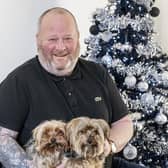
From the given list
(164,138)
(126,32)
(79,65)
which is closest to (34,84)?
(79,65)

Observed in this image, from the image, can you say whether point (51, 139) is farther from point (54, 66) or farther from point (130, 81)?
point (130, 81)

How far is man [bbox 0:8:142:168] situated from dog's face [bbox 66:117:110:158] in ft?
1.20

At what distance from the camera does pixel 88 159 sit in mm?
1531

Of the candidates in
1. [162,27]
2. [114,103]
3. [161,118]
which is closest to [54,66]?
[114,103]

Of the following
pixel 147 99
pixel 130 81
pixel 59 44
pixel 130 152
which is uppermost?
pixel 59 44

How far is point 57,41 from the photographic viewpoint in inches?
78.8

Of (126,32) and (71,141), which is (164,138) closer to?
(126,32)

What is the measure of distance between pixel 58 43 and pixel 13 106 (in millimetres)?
359

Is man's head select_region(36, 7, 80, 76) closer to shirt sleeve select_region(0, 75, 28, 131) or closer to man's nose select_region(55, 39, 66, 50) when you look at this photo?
man's nose select_region(55, 39, 66, 50)

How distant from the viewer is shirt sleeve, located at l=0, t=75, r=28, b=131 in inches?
75.0

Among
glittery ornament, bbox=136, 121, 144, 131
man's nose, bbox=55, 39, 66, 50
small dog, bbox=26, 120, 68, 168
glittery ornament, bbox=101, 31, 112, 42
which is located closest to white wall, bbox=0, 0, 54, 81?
glittery ornament, bbox=101, 31, 112, 42

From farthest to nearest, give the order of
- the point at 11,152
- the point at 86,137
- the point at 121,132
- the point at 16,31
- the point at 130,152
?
the point at 16,31 → the point at 130,152 → the point at 121,132 → the point at 11,152 → the point at 86,137

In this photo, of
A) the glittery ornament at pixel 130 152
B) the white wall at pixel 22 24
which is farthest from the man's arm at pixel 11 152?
the white wall at pixel 22 24

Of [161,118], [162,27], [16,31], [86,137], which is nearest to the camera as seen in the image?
[86,137]
